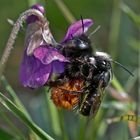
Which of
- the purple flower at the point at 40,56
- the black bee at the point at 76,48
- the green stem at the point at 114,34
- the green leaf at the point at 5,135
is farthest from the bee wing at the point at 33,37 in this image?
the green stem at the point at 114,34

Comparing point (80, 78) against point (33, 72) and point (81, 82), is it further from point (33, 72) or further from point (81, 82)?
point (33, 72)

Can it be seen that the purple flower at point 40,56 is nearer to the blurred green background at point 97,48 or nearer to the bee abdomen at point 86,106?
the bee abdomen at point 86,106

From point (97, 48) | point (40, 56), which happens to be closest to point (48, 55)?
point (40, 56)

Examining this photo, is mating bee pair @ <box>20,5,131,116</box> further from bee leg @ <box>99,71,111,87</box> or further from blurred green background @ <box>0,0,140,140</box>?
blurred green background @ <box>0,0,140,140</box>

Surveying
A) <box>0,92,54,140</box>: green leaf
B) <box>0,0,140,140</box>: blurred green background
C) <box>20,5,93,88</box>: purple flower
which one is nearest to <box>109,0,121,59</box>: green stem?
<box>0,0,140,140</box>: blurred green background

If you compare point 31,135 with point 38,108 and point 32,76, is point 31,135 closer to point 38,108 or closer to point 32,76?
point 32,76

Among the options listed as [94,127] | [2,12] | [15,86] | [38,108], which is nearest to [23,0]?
[2,12]
